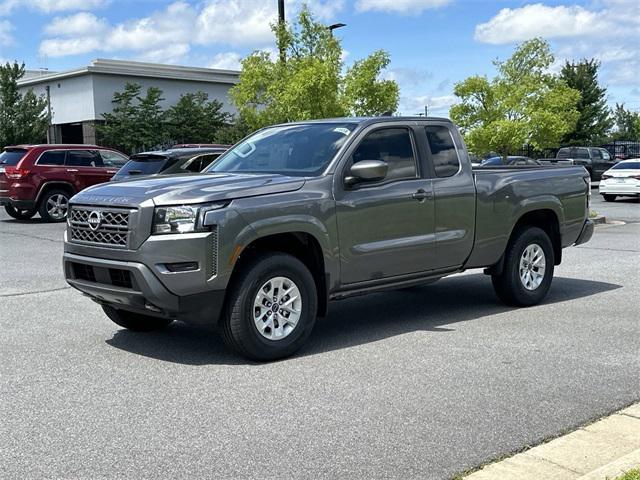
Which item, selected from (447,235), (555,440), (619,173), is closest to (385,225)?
(447,235)

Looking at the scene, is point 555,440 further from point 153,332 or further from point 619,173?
point 619,173

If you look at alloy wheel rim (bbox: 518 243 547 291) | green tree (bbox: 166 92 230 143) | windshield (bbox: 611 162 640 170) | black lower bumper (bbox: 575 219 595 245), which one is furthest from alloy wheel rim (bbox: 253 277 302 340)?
green tree (bbox: 166 92 230 143)

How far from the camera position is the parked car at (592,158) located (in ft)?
123

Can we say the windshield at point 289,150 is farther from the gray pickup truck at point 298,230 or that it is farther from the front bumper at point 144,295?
the front bumper at point 144,295

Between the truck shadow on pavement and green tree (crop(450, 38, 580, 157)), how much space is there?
521 inches

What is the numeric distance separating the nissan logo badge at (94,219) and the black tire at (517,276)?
162 inches

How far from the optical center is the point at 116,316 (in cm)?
714

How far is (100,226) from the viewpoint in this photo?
6176mm

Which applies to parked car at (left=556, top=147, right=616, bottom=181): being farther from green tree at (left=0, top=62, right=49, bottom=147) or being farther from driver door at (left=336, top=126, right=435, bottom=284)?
driver door at (left=336, top=126, right=435, bottom=284)

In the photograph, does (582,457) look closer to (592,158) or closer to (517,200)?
(517,200)

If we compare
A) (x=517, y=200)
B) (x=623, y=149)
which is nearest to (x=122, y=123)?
(x=623, y=149)

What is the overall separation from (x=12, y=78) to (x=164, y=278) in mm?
40181

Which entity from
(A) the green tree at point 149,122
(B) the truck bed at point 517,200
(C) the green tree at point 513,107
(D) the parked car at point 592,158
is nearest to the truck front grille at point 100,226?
(B) the truck bed at point 517,200

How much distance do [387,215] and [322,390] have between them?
2021mm
